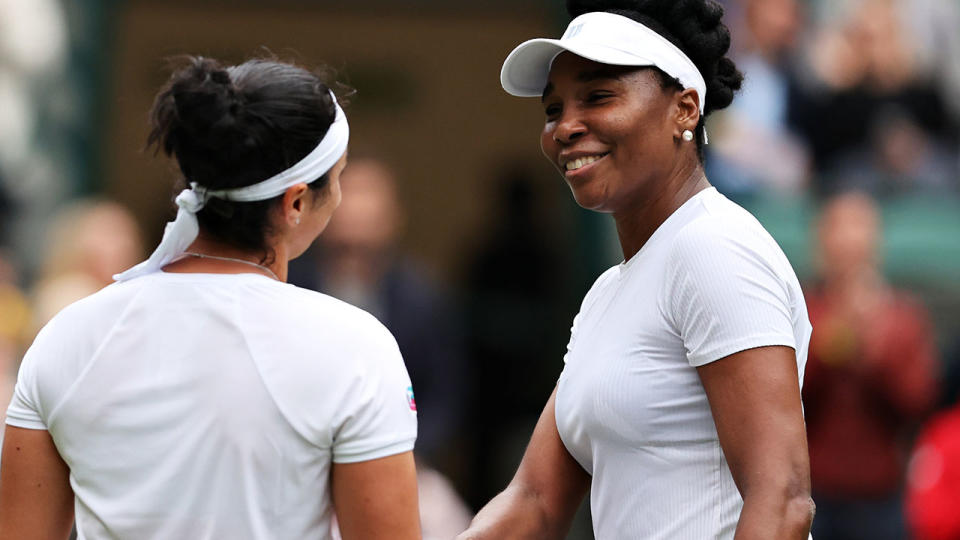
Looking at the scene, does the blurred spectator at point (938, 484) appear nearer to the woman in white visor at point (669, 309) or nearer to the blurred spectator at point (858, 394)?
the blurred spectator at point (858, 394)

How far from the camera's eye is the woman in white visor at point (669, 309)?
Result: 2.44 m

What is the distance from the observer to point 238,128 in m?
2.45

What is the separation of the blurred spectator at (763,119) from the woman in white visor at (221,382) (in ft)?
16.3

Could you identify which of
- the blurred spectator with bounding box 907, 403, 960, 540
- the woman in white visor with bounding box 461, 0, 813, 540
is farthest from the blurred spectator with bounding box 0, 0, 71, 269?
the woman in white visor with bounding box 461, 0, 813, 540

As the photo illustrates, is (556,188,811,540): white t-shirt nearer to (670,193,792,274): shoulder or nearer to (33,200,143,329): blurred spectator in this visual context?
(670,193,792,274): shoulder

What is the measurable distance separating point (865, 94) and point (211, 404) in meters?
5.99

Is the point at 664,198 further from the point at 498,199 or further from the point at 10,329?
the point at 498,199

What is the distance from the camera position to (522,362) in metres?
8.27

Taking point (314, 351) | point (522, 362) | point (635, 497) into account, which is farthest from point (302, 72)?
point (522, 362)

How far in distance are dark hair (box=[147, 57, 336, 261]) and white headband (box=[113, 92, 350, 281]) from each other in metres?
0.01

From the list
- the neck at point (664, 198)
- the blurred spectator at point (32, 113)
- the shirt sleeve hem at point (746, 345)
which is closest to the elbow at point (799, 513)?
the shirt sleeve hem at point (746, 345)

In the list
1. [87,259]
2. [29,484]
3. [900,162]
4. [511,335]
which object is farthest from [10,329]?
[900,162]

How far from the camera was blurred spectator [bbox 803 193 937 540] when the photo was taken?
5859mm

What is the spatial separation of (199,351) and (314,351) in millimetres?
193
